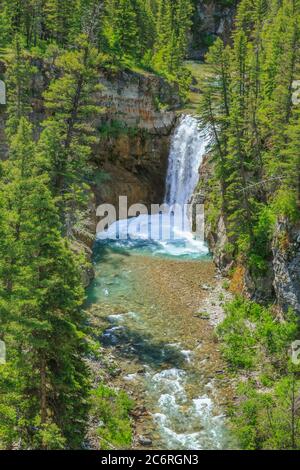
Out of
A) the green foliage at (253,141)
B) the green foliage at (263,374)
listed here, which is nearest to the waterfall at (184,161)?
the green foliage at (253,141)

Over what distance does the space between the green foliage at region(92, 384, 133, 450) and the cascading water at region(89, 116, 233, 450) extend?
108 cm

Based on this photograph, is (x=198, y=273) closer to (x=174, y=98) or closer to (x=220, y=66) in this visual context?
(x=220, y=66)

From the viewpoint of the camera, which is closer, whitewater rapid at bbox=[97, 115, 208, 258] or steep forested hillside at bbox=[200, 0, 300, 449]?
steep forested hillside at bbox=[200, 0, 300, 449]

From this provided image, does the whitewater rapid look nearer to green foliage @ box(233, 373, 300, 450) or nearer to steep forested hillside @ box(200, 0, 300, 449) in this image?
steep forested hillside @ box(200, 0, 300, 449)

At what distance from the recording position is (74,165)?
890 inches

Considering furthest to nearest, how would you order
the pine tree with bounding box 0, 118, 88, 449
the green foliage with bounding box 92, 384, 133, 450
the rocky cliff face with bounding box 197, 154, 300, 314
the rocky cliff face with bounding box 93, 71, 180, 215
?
the rocky cliff face with bounding box 93, 71, 180, 215
the rocky cliff face with bounding box 197, 154, 300, 314
the green foliage with bounding box 92, 384, 133, 450
the pine tree with bounding box 0, 118, 88, 449

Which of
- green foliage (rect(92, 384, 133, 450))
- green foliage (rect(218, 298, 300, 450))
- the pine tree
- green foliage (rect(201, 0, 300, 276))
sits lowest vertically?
green foliage (rect(92, 384, 133, 450))

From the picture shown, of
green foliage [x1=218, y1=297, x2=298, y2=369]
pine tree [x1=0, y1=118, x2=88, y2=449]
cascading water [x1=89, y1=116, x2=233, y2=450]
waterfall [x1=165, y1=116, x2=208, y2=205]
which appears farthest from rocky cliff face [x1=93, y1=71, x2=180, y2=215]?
pine tree [x1=0, y1=118, x2=88, y2=449]

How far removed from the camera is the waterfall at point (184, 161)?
152ft

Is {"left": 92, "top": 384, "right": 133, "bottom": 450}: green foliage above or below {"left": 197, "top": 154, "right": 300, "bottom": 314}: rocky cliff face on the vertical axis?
below

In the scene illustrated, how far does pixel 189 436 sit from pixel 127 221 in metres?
30.8

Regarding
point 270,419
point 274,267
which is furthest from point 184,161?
point 270,419

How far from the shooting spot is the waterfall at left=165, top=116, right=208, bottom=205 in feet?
152

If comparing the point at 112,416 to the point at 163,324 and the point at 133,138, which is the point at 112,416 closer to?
the point at 163,324
